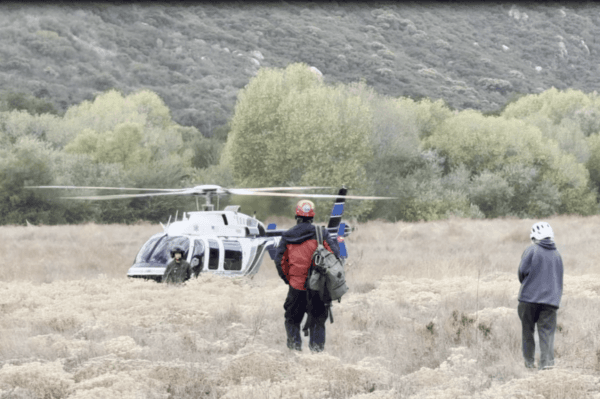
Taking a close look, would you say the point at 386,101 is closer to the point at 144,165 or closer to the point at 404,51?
the point at 144,165

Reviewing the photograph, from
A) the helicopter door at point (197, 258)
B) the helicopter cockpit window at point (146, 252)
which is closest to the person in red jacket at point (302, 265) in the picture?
the helicopter door at point (197, 258)

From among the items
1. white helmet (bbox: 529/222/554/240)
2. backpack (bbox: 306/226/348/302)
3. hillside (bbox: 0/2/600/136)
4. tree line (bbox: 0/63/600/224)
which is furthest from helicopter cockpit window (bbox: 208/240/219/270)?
hillside (bbox: 0/2/600/136)

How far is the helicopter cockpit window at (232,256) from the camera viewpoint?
13.6 meters

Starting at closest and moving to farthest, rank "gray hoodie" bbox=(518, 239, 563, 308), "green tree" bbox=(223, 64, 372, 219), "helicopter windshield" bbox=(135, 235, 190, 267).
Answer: "gray hoodie" bbox=(518, 239, 563, 308) < "helicopter windshield" bbox=(135, 235, 190, 267) < "green tree" bbox=(223, 64, 372, 219)

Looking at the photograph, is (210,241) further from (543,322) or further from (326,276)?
(543,322)

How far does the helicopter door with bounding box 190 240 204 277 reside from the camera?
42.2 ft

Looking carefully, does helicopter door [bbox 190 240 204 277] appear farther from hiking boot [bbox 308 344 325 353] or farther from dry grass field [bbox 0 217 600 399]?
hiking boot [bbox 308 344 325 353]

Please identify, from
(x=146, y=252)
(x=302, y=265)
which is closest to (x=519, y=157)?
(x=146, y=252)

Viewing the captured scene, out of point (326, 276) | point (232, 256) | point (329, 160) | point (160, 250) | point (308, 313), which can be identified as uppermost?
point (326, 276)

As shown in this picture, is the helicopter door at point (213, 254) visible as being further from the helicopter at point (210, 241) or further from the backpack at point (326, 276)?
the backpack at point (326, 276)

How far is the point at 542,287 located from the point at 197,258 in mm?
7622

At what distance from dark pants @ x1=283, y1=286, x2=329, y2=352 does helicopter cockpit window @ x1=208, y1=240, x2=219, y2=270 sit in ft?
18.4

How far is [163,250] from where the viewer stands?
12.8 meters

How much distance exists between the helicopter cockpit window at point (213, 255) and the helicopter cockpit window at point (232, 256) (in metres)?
0.33
